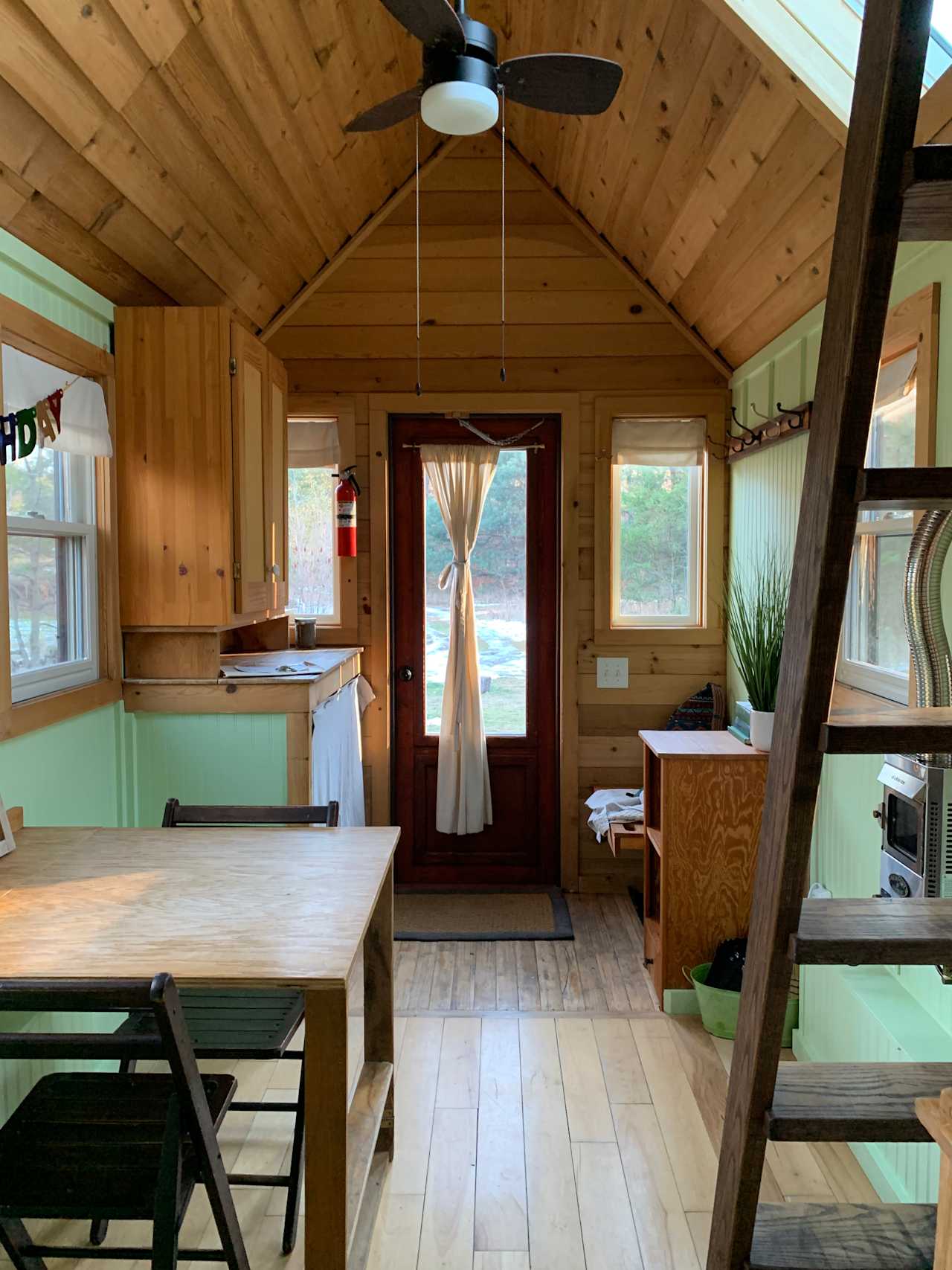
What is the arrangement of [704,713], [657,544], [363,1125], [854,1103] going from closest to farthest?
[854,1103]
[363,1125]
[704,713]
[657,544]

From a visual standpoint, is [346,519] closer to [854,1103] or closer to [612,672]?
[612,672]

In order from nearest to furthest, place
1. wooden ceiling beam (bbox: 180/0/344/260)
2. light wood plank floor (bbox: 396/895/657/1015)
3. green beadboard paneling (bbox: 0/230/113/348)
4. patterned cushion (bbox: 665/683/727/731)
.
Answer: green beadboard paneling (bbox: 0/230/113/348)
wooden ceiling beam (bbox: 180/0/344/260)
light wood plank floor (bbox: 396/895/657/1015)
patterned cushion (bbox: 665/683/727/731)

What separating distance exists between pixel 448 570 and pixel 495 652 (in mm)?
456

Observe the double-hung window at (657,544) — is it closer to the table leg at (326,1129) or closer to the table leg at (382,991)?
the table leg at (382,991)

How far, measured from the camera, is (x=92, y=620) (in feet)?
10.7

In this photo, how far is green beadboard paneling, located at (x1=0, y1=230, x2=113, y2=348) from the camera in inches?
101

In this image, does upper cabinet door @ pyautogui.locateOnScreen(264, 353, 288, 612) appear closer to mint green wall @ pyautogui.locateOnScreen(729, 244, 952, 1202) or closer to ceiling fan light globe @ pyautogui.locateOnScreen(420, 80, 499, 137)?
ceiling fan light globe @ pyautogui.locateOnScreen(420, 80, 499, 137)

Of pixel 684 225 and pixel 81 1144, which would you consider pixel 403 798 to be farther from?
pixel 81 1144

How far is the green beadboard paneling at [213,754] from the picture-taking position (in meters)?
3.45

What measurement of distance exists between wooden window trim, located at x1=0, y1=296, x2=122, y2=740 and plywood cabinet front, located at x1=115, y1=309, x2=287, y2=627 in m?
0.07

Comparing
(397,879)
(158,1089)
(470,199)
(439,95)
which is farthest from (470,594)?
(158,1089)

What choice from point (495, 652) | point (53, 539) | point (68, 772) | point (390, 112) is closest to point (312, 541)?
point (495, 652)

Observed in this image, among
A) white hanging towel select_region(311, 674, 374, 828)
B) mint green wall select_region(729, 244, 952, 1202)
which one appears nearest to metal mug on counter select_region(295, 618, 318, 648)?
white hanging towel select_region(311, 674, 374, 828)

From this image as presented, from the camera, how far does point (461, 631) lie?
4.77 meters
